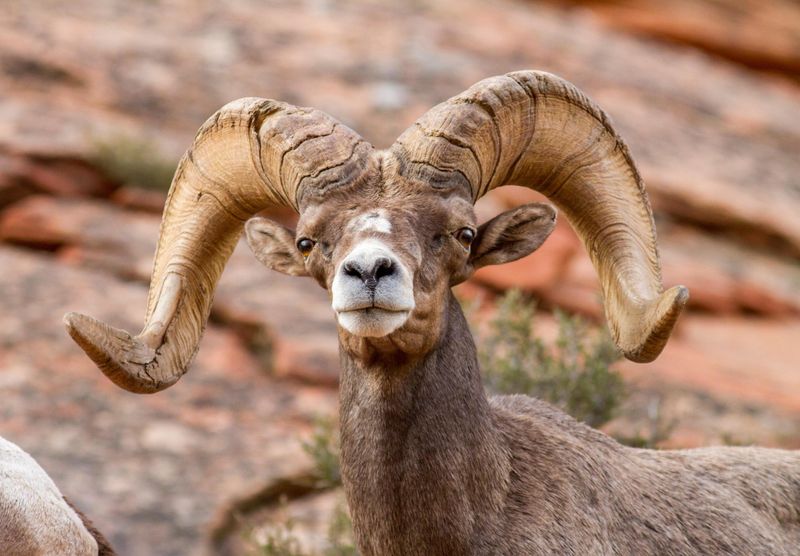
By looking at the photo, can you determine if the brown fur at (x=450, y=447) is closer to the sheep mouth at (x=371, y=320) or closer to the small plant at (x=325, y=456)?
the sheep mouth at (x=371, y=320)

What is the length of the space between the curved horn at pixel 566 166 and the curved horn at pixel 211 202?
0.40 m


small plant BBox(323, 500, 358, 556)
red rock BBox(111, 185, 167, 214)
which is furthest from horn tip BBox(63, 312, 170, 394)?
red rock BBox(111, 185, 167, 214)

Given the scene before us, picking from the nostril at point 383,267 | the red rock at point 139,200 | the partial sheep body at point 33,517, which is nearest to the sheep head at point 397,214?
the nostril at point 383,267

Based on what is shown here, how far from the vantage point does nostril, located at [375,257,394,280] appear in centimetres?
492

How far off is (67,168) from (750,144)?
460 inches

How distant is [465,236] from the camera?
5625 millimetres

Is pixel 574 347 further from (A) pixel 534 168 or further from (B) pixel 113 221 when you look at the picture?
(B) pixel 113 221

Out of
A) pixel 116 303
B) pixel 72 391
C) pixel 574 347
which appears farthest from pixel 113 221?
pixel 574 347

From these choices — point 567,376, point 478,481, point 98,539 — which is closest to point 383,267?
point 478,481

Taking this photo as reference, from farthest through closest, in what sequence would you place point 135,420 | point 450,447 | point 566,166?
point 135,420 < point 566,166 < point 450,447

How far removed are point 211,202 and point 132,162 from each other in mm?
9766

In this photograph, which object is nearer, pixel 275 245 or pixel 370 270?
pixel 370 270

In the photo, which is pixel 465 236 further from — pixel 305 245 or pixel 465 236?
pixel 305 245

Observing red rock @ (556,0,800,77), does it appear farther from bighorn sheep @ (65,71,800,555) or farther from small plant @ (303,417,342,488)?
bighorn sheep @ (65,71,800,555)
